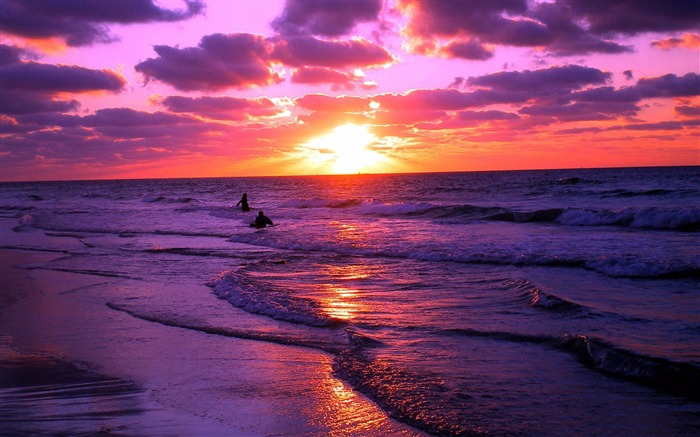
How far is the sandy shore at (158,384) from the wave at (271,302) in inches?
24.6

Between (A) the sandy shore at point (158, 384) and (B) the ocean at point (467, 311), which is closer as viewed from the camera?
(A) the sandy shore at point (158, 384)

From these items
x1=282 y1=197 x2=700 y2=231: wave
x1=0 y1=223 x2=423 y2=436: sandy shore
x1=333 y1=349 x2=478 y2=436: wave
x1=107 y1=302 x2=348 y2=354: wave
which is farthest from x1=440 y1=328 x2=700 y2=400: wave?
x1=282 y1=197 x2=700 y2=231: wave

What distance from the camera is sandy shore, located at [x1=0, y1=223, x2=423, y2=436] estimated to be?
204 inches

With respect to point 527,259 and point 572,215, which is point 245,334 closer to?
point 527,259

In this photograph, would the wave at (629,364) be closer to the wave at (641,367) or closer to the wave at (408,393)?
the wave at (641,367)

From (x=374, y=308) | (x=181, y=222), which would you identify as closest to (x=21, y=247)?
(x=181, y=222)

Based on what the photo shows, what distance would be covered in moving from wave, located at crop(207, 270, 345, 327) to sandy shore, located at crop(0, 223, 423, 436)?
2.05 feet

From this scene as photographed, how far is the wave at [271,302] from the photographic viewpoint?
9164mm

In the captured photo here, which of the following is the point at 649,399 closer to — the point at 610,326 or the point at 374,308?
the point at 610,326

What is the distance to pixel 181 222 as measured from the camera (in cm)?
3275

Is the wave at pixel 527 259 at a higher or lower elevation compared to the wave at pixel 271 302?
higher

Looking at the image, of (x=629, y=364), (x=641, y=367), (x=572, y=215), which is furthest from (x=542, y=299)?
(x=572, y=215)

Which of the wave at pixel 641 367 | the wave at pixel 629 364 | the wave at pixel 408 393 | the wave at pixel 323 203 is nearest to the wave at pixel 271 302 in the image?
the wave at pixel 408 393

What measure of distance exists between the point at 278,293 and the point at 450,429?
21.7 ft
